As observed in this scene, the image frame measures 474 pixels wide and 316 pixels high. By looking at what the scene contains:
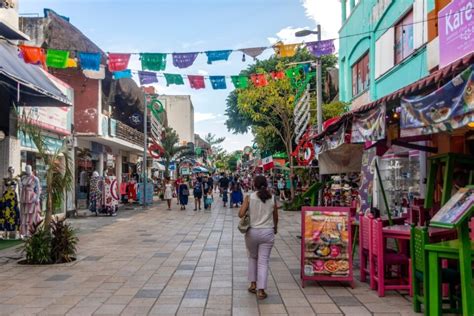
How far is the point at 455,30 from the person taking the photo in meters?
9.59

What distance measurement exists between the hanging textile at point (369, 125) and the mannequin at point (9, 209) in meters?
8.57

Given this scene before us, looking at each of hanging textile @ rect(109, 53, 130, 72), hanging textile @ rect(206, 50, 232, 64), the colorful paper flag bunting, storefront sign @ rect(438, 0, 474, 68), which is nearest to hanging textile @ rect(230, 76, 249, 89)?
hanging textile @ rect(206, 50, 232, 64)

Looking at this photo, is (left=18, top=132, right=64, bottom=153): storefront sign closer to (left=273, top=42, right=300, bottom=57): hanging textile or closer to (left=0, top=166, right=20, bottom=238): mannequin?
(left=0, top=166, right=20, bottom=238): mannequin

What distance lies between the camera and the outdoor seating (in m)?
5.00

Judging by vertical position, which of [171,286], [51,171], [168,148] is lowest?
[171,286]

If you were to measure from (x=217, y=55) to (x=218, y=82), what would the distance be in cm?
206

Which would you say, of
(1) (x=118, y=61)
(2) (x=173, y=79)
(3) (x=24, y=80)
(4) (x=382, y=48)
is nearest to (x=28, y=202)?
(3) (x=24, y=80)

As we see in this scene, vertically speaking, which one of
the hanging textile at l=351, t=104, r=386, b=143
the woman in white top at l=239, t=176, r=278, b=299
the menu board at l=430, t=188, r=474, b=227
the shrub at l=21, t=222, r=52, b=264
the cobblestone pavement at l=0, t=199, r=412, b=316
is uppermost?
the hanging textile at l=351, t=104, r=386, b=143

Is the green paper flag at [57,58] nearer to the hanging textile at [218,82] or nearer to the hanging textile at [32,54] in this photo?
the hanging textile at [32,54]

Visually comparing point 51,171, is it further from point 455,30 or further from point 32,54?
point 455,30

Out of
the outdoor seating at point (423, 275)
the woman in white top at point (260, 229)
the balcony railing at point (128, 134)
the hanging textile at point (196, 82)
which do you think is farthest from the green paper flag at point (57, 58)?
the balcony railing at point (128, 134)

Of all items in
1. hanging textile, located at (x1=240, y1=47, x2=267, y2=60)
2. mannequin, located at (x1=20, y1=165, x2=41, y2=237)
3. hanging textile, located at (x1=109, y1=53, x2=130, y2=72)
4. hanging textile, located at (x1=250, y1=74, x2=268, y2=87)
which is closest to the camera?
mannequin, located at (x1=20, y1=165, x2=41, y2=237)

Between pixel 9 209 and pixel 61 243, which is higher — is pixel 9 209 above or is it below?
above

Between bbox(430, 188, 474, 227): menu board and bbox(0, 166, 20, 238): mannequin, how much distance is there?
10605 mm
